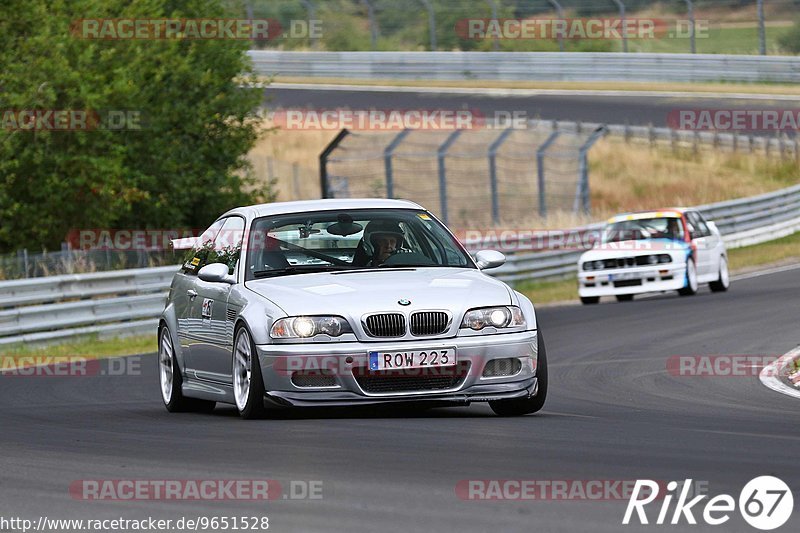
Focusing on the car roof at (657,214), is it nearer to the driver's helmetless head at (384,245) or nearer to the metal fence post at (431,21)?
the driver's helmetless head at (384,245)

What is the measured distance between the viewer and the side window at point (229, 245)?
1092 cm

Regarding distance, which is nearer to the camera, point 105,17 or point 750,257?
point 105,17

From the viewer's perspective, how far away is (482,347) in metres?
9.66

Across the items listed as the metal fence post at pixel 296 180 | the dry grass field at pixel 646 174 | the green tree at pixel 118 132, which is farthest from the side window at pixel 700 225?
the metal fence post at pixel 296 180

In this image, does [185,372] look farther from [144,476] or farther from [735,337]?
[735,337]

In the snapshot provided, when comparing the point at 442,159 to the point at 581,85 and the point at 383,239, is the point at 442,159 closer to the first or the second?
the point at 383,239

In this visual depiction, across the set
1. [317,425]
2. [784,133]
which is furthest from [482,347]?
[784,133]

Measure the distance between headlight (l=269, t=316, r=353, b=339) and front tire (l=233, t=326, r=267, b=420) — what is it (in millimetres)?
233

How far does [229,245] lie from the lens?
11.1 meters

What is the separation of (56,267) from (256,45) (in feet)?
131

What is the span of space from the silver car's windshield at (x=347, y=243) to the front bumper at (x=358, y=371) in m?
1.03

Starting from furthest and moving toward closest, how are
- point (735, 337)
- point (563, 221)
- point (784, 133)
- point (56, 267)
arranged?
point (784, 133)
point (563, 221)
point (56, 267)
point (735, 337)

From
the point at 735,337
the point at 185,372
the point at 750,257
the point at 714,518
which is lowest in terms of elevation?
the point at 750,257

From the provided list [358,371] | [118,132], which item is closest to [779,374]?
[358,371]
